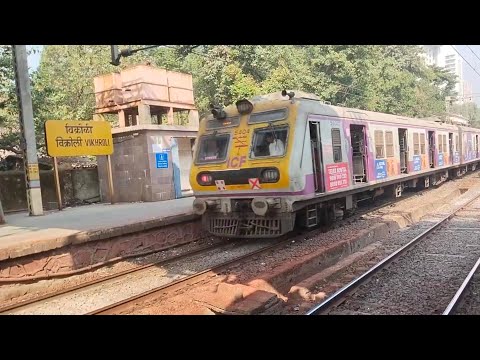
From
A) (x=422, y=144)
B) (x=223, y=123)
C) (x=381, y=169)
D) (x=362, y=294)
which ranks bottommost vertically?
(x=362, y=294)

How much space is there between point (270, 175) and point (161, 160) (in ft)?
24.8

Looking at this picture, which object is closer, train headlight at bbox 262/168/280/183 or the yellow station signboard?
train headlight at bbox 262/168/280/183

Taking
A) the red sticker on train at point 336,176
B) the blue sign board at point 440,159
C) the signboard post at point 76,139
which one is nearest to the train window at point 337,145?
the red sticker on train at point 336,176

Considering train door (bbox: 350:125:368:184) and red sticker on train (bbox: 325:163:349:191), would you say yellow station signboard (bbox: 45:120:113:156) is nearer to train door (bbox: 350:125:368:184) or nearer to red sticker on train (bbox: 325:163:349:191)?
train door (bbox: 350:125:368:184)

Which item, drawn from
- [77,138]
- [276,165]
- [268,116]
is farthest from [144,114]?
[276,165]

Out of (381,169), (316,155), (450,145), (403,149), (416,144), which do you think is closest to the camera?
(316,155)

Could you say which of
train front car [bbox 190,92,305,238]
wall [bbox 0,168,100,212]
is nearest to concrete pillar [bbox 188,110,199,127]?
wall [bbox 0,168,100,212]

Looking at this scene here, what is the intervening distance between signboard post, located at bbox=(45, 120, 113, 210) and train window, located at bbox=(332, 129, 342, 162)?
823 cm

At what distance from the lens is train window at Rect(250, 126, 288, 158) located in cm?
864

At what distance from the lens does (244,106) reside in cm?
934

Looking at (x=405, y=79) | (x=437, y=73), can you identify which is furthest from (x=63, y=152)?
(x=437, y=73)

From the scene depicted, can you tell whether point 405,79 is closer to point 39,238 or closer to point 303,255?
point 303,255

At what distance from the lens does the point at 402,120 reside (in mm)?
14047

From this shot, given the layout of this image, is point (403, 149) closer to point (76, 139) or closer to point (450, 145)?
point (450, 145)
